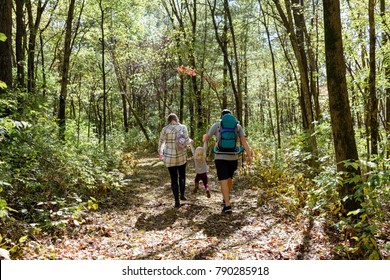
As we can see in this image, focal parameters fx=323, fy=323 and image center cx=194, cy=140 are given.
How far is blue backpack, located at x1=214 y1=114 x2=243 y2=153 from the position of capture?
6.62 meters

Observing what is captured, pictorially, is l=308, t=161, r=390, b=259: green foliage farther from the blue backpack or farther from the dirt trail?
the blue backpack

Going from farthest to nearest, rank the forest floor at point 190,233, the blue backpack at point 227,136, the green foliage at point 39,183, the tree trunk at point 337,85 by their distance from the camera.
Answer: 1. the blue backpack at point 227,136
2. the green foliage at point 39,183
3. the tree trunk at point 337,85
4. the forest floor at point 190,233

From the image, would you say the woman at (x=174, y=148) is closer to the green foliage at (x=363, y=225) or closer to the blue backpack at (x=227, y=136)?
the blue backpack at (x=227, y=136)

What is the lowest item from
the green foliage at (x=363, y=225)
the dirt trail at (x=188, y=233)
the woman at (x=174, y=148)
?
the dirt trail at (x=188, y=233)

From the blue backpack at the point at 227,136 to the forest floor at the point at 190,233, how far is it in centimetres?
141

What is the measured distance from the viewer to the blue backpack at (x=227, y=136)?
662 centimetres

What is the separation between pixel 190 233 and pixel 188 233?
36mm

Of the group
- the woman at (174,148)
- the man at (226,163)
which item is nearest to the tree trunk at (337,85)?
the man at (226,163)

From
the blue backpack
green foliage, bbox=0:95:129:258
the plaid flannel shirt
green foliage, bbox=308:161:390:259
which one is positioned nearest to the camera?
green foliage, bbox=308:161:390:259

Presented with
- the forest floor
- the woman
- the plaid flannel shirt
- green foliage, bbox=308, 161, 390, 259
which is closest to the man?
the forest floor

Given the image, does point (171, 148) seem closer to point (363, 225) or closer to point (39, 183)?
point (39, 183)

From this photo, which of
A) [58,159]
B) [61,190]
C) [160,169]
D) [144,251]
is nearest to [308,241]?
[144,251]

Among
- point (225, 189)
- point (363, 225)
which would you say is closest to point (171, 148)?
point (225, 189)

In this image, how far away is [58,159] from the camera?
23.6 feet
